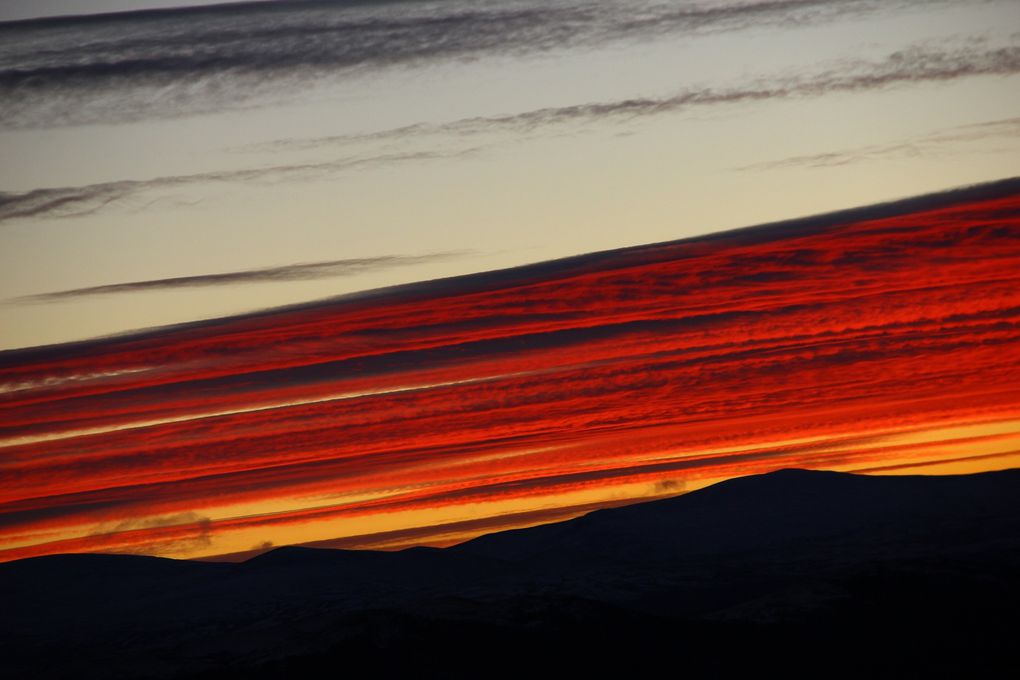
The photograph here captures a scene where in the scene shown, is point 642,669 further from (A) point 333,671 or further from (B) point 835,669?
(A) point 333,671

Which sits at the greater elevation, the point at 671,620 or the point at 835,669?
the point at 671,620

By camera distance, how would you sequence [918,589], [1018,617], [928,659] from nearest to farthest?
[928,659] → [1018,617] → [918,589]

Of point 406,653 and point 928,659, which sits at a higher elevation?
point 406,653

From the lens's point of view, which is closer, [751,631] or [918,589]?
[751,631]

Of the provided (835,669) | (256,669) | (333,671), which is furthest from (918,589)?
(256,669)

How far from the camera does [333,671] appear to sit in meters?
164

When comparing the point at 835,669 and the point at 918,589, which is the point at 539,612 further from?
the point at 918,589

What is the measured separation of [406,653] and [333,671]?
1120 cm

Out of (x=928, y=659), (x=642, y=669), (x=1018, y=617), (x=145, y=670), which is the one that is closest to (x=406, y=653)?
(x=642, y=669)

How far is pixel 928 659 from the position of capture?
524 feet

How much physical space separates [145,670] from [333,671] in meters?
44.8

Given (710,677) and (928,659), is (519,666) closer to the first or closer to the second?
(710,677)

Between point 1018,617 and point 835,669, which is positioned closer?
point 835,669

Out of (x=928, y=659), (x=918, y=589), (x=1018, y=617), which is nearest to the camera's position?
(x=928, y=659)
